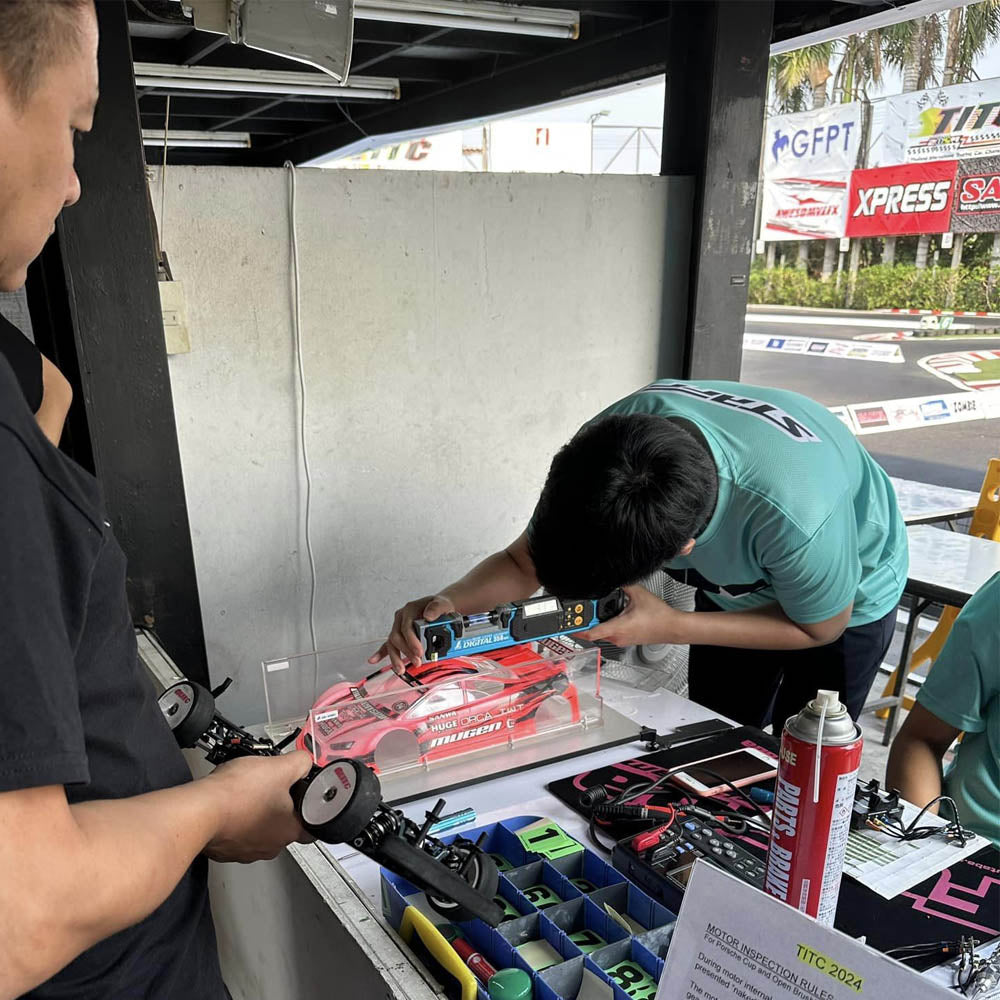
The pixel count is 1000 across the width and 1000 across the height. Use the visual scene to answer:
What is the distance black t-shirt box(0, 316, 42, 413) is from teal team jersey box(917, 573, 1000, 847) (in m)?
1.67

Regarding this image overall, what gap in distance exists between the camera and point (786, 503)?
1.32 metres

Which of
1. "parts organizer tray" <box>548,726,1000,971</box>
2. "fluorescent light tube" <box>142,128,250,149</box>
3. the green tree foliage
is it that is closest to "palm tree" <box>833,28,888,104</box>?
the green tree foliage

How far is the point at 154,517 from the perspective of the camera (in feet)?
6.40

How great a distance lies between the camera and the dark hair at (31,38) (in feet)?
1.45

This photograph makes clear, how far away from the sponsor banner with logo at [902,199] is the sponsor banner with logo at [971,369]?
0.98 m

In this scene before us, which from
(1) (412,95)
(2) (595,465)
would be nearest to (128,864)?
(2) (595,465)

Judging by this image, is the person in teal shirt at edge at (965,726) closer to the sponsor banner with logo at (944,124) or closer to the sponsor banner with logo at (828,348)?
the sponsor banner with logo at (944,124)

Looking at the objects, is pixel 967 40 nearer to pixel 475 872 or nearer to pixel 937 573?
pixel 937 573

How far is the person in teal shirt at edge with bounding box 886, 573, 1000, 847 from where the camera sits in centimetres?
125

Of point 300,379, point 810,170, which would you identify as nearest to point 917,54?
point 810,170

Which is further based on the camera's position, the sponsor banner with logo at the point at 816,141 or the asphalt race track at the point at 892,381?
the asphalt race track at the point at 892,381

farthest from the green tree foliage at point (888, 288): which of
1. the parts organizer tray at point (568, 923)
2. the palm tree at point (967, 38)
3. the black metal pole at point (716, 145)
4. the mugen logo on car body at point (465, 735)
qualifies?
the parts organizer tray at point (568, 923)

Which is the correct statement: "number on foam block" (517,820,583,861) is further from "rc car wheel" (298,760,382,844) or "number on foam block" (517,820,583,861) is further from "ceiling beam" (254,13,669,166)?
"ceiling beam" (254,13,669,166)

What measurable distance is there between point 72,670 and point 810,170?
21.0 ft
